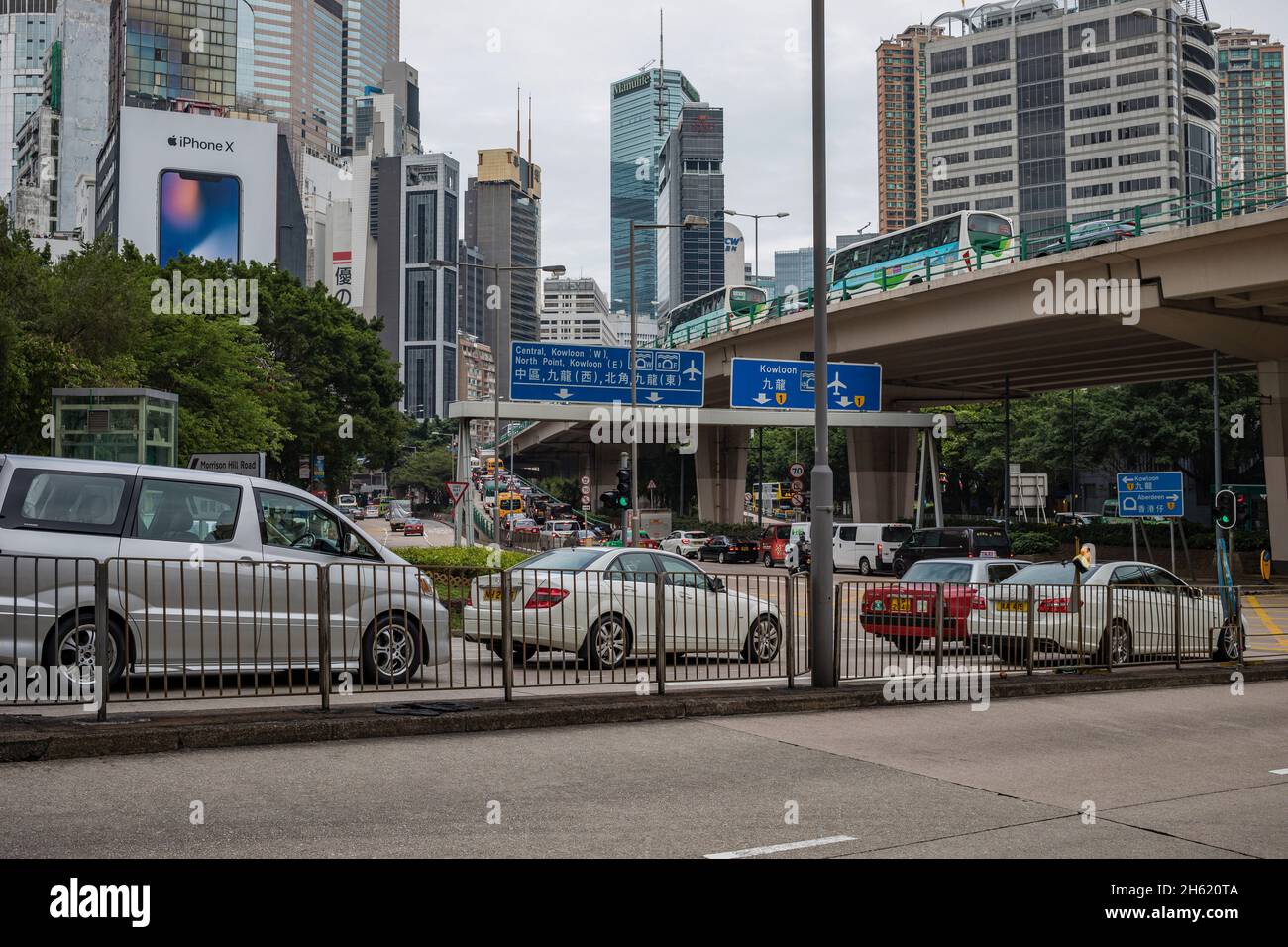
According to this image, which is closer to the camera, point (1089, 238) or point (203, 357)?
point (1089, 238)

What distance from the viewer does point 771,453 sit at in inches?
4813

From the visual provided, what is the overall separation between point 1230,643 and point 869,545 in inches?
1094

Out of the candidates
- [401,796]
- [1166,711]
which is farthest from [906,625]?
[401,796]

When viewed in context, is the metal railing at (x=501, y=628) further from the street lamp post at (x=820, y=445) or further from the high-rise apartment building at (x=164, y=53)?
the high-rise apartment building at (x=164, y=53)

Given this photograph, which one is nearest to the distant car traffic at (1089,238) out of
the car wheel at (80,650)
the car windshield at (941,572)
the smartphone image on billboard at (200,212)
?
the car windshield at (941,572)

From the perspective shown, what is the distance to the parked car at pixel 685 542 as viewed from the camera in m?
55.2

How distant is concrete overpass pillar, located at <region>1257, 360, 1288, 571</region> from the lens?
1495 inches

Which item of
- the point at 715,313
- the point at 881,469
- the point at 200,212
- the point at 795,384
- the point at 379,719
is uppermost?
the point at 200,212

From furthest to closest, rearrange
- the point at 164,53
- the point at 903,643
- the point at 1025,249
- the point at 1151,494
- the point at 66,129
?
the point at 66,129 < the point at 164,53 < the point at 1025,249 < the point at 1151,494 < the point at 903,643

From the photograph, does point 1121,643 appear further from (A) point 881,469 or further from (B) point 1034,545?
(A) point 881,469

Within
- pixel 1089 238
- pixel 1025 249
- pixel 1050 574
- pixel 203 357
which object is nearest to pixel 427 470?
pixel 203 357

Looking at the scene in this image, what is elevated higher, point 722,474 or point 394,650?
point 722,474

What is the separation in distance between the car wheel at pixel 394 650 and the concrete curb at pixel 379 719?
302mm

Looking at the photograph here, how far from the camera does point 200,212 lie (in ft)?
342
